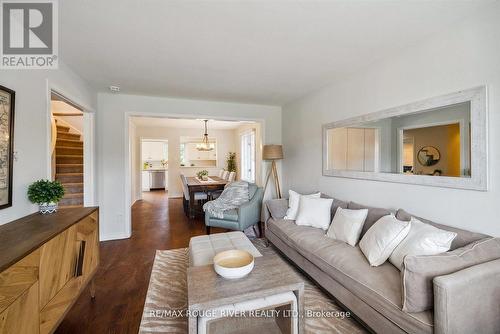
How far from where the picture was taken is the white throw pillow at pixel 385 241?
67.4 inches

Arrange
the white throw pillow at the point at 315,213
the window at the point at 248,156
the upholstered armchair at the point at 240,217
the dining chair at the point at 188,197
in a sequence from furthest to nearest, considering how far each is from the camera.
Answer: the window at the point at 248,156 < the dining chair at the point at 188,197 < the upholstered armchair at the point at 240,217 < the white throw pillow at the point at 315,213

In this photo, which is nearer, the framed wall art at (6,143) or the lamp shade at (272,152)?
the framed wall art at (6,143)

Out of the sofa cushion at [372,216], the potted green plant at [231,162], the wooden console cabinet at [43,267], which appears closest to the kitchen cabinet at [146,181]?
the potted green plant at [231,162]

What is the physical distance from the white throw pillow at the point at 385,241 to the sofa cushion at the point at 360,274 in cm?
6

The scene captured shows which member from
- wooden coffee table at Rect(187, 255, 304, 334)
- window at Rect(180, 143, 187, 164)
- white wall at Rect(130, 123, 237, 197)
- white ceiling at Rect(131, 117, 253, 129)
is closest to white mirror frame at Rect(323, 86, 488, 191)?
wooden coffee table at Rect(187, 255, 304, 334)

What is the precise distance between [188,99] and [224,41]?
2041mm

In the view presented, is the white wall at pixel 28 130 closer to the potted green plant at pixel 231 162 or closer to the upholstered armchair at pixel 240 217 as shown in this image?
the upholstered armchair at pixel 240 217

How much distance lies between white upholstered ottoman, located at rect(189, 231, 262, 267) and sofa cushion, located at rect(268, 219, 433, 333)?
A: 0.54 m

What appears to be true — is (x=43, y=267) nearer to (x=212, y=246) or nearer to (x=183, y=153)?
(x=212, y=246)

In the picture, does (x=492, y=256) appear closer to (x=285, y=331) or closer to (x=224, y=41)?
(x=285, y=331)

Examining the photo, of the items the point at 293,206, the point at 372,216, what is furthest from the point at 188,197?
the point at 372,216

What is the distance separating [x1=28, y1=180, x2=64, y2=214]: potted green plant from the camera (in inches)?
71.2

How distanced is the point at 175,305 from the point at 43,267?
106 cm

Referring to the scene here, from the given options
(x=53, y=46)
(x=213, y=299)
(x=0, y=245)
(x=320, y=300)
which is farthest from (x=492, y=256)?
(x=53, y=46)
